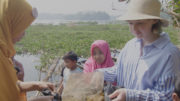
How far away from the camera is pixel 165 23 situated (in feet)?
A: 3.91

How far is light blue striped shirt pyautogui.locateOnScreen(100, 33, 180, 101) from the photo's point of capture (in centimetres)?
98

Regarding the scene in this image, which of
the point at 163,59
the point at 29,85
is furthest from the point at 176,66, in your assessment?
the point at 29,85

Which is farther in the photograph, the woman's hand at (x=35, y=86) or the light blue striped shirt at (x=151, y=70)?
the woman's hand at (x=35, y=86)

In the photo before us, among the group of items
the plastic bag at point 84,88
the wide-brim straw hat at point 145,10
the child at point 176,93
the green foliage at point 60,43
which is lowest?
the green foliage at point 60,43

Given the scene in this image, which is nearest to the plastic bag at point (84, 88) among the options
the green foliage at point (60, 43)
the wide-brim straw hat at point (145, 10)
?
the wide-brim straw hat at point (145, 10)

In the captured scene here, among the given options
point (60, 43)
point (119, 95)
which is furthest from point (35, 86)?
point (60, 43)

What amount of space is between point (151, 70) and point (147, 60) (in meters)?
0.09

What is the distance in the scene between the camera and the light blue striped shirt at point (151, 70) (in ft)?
3.22

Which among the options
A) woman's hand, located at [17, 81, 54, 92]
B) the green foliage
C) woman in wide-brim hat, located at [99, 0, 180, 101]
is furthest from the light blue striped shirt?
the green foliage

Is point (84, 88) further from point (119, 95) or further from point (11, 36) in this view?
point (11, 36)

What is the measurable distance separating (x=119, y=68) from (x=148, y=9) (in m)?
0.50

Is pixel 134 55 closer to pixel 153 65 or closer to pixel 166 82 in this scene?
pixel 153 65

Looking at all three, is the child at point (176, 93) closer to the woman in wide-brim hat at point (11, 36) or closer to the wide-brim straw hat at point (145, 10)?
the wide-brim straw hat at point (145, 10)

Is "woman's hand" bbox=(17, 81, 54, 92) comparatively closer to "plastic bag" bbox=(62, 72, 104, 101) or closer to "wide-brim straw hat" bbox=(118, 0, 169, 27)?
"plastic bag" bbox=(62, 72, 104, 101)
